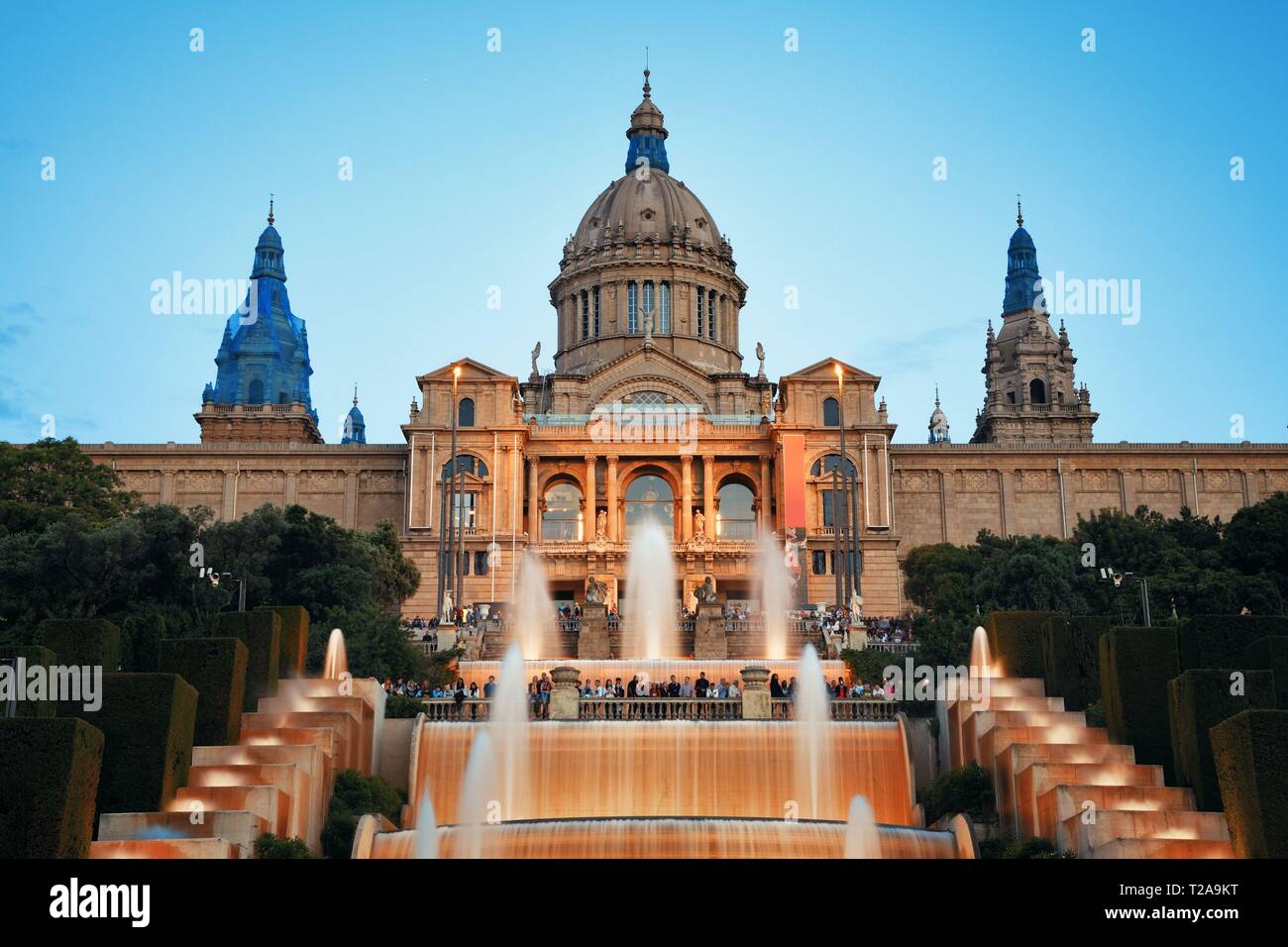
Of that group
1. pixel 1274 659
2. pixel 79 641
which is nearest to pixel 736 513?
pixel 1274 659

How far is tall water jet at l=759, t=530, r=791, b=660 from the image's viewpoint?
4906 centimetres

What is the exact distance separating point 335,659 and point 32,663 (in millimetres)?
10714

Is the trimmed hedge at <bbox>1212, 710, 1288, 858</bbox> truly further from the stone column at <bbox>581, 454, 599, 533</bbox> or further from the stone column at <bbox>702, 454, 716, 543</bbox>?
the stone column at <bbox>581, 454, 599, 533</bbox>

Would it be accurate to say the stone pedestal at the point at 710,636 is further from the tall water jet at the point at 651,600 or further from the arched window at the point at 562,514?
the arched window at the point at 562,514

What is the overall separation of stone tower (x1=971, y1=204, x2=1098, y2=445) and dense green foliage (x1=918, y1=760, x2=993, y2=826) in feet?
184

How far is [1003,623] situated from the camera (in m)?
37.2

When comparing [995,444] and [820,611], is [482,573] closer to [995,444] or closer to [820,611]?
[820,611]

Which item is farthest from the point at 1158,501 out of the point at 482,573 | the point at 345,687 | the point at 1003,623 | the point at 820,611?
the point at 345,687

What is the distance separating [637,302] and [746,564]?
26120 mm

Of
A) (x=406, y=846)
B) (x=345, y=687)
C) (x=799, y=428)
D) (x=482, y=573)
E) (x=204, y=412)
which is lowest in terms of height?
(x=406, y=846)

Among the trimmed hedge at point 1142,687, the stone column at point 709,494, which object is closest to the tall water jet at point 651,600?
the stone column at point 709,494

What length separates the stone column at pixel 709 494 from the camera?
68.9 metres

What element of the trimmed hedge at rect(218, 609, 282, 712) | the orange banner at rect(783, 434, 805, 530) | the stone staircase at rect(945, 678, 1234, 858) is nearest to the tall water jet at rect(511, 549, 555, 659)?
the orange banner at rect(783, 434, 805, 530)
